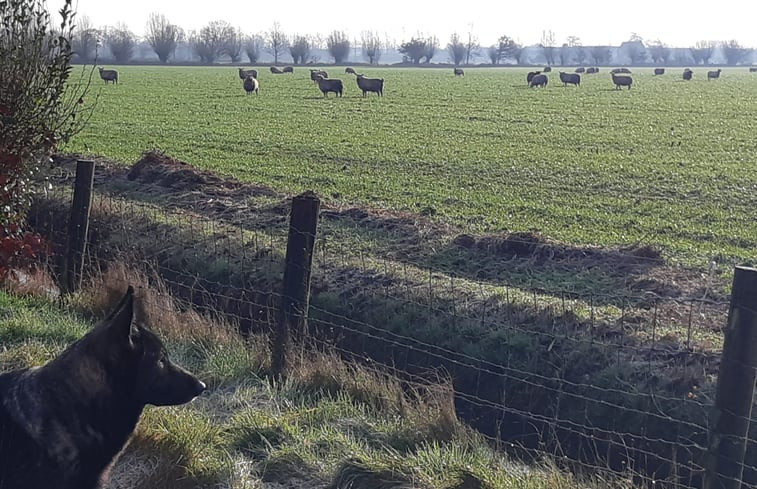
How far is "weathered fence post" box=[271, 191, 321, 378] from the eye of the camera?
7.36m

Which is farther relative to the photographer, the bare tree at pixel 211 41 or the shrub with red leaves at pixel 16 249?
the bare tree at pixel 211 41

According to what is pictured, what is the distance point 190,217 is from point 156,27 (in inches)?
5771

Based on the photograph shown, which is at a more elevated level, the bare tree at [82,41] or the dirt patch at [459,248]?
the bare tree at [82,41]

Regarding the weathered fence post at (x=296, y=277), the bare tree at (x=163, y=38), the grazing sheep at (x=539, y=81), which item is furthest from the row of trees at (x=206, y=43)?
the weathered fence post at (x=296, y=277)

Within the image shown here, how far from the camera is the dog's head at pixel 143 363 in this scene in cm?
501

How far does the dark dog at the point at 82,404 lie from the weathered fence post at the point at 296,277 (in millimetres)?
2110

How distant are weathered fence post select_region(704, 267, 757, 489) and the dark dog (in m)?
3.08

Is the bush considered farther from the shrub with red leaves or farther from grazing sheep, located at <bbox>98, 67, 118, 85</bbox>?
grazing sheep, located at <bbox>98, 67, 118, 85</bbox>

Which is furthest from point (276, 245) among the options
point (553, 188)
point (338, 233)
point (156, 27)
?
point (156, 27)

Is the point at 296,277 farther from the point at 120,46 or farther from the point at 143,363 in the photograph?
the point at 120,46

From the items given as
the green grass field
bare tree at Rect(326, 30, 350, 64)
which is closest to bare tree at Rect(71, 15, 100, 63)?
the green grass field

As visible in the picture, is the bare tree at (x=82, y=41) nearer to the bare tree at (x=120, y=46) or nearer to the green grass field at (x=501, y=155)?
the green grass field at (x=501, y=155)

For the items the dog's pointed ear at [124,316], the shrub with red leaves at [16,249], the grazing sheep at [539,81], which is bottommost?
the grazing sheep at [539,81]

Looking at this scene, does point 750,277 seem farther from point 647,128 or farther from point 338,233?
point 647,128
